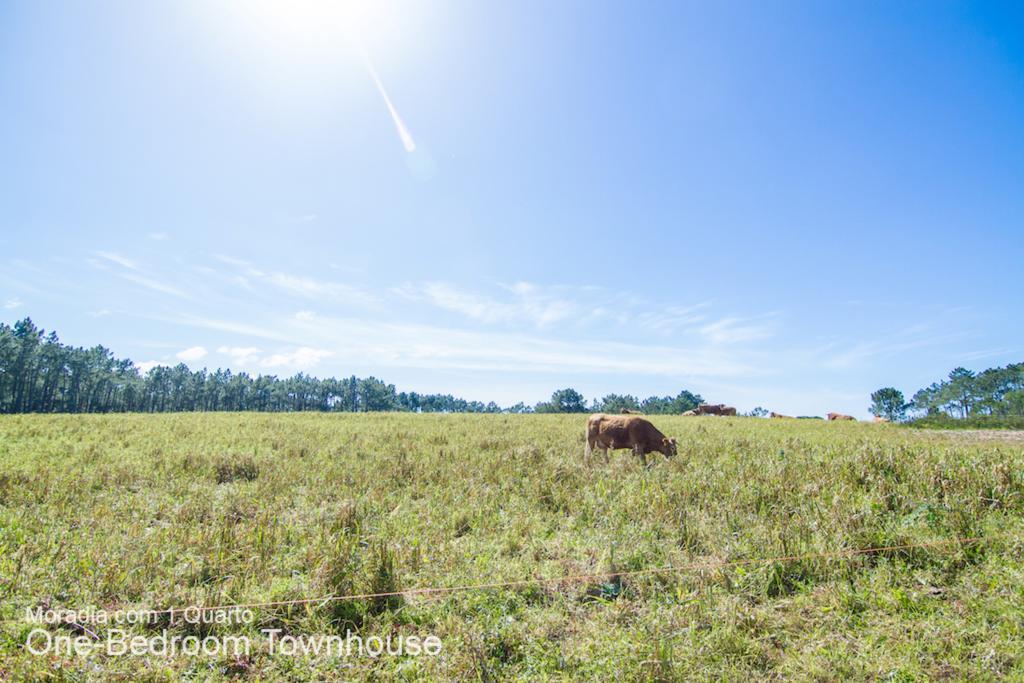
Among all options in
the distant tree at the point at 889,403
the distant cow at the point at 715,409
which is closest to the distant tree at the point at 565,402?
the distant cow at the point at 715,409

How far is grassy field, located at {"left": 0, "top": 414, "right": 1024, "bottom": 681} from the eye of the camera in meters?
3.35

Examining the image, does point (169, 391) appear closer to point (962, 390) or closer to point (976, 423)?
point (976, 423)

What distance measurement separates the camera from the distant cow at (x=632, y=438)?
1175 cm

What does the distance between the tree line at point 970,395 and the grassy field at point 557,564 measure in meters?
112

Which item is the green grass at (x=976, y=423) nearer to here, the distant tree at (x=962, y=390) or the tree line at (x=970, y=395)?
the tree line at (x=970, y=395)

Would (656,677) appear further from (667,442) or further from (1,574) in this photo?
(667,442)

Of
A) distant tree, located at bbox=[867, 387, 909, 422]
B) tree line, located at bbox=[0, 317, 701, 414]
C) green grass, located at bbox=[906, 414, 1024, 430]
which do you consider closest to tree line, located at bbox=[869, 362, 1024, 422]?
distant tree, located at bbox=[867, 387, 909, 422]

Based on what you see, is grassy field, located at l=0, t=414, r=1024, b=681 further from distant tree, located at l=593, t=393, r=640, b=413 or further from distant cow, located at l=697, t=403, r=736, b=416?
distant tree, located at l=593, t=393, r=640, b=413

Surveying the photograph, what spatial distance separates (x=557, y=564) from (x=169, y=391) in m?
138

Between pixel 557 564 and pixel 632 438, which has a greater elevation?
pixel 632 438

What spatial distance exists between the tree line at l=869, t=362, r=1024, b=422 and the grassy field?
111948 millimetres

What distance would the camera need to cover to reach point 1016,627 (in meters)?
3.55

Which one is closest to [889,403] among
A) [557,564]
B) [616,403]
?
[616,403]

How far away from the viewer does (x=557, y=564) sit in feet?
16.1
